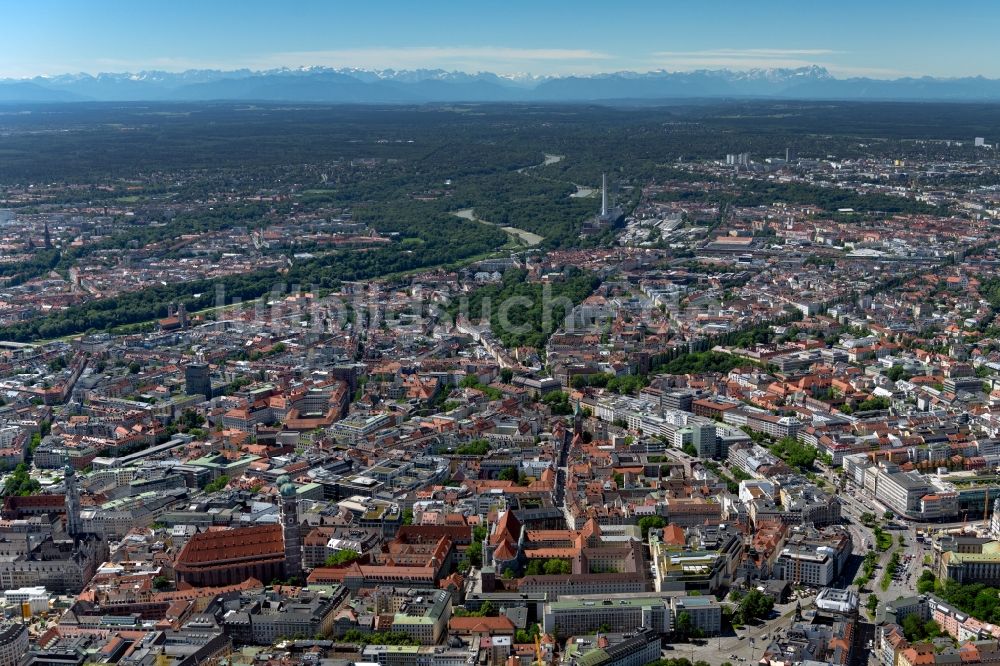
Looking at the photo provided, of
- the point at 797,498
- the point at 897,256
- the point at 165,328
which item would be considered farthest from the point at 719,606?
the point at 897,256

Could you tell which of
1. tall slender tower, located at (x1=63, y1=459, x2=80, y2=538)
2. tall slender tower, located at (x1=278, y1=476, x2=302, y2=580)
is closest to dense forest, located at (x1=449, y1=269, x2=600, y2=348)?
tall slender tower, located at (x1=63, y1=459, x2=80, y2=538)

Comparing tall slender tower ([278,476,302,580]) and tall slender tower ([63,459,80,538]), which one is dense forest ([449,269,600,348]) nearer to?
tall slender tower ([63,459,80,538])

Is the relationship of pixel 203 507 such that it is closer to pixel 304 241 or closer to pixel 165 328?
pixel 165 328

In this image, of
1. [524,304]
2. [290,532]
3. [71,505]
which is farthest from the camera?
[524,304]

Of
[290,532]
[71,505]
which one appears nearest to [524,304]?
[71,505]

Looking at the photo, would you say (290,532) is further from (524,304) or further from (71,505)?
(524,304)

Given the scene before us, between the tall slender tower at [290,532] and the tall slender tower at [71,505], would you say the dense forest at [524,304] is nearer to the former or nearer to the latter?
the tall slender tower at [71,505]
